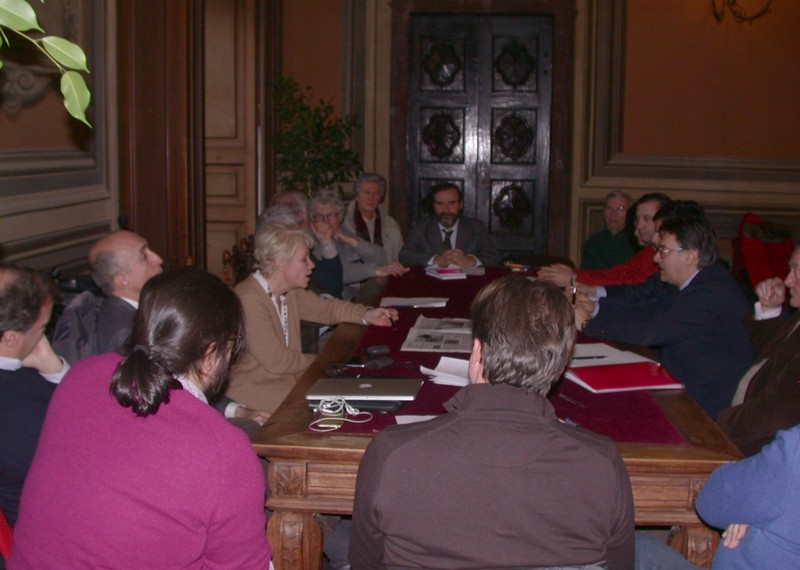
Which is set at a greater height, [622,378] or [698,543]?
[622,378]

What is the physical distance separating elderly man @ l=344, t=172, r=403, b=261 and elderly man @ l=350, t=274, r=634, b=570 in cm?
422

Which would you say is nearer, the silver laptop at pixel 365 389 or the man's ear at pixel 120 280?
the silver laptop at pixel 365 389

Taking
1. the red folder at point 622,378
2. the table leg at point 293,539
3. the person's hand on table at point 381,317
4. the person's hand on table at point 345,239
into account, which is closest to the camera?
the table leg at point 293,539

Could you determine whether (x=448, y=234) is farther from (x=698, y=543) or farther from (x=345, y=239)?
(x=698, y=543)

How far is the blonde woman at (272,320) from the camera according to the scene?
3.12m

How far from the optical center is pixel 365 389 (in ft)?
7.80

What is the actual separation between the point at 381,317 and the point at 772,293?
1442 mm

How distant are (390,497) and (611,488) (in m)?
0.37

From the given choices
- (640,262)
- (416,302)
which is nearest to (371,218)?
(640,262)

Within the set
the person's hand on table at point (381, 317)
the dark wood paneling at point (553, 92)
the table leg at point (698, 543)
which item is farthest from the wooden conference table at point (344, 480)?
the dark wood paneling at point (553, 92)

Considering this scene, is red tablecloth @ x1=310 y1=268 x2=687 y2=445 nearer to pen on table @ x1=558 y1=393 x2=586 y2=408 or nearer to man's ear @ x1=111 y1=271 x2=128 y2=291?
pen on table @ x1=558 y1=393 x2=586 y2=408

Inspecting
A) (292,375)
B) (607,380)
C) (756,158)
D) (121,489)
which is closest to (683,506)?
(607,380)

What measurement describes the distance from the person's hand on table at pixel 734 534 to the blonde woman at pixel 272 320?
169 cm

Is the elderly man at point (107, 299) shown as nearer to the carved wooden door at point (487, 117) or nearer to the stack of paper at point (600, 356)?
the stack of paper at point (600, 356)
